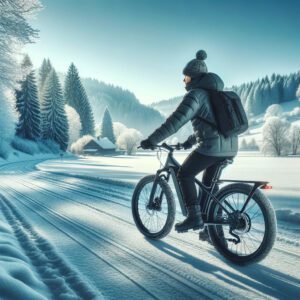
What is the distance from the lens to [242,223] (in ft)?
10.6

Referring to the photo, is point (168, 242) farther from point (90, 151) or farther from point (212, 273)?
point (90, 151)

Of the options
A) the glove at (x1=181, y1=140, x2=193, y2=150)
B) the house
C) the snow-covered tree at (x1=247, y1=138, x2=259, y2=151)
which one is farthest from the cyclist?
the snow-covered tree at (x1=247, y1=138, x2=259, y2=151)

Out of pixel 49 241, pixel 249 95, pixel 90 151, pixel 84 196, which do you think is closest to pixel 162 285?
pixel 49 241

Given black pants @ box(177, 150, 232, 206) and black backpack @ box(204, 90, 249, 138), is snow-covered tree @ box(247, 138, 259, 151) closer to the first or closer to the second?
black pants @ box(177, 150, 232, 206)

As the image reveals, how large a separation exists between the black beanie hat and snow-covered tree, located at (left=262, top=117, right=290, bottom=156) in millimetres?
56413

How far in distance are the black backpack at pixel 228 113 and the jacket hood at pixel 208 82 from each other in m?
0.09

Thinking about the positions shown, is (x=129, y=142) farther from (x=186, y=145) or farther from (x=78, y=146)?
(x=186, y=145)

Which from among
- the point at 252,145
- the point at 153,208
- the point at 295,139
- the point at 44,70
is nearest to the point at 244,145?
the point at 252,145

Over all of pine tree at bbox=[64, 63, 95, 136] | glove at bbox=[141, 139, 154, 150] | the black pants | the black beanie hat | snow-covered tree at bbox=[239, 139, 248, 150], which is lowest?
the black pants

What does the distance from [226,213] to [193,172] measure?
613 mm

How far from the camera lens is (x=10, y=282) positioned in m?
2.39

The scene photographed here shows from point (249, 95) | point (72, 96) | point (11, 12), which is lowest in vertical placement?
point (11, 12)

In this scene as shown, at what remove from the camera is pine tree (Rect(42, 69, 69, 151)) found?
5691cm

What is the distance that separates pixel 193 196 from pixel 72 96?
265ft
